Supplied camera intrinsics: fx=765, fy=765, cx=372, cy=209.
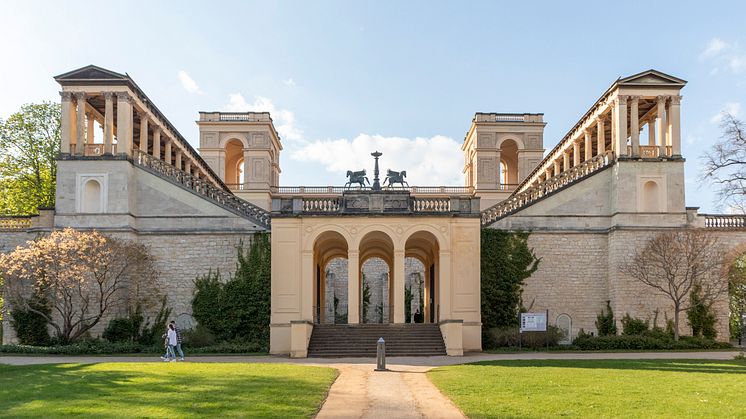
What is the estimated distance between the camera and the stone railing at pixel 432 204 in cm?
3638

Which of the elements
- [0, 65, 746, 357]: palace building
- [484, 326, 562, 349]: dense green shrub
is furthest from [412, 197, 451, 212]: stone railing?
[484, 326, 562, 349]: dense green shrub

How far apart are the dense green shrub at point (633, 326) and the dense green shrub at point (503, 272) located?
17.0 ft

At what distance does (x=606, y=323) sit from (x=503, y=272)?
5.97 meters

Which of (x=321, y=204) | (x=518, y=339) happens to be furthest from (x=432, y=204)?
A: (x=518, y=339)

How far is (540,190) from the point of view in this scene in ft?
136

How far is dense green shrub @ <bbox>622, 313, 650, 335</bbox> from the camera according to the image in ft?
126

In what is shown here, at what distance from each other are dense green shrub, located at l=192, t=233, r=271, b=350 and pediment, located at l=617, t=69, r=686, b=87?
20512 millimetres

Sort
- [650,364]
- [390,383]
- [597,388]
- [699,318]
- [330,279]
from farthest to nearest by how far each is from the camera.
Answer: [330,279]
[699,318]
[650,364]
[390,383]
[597,388]

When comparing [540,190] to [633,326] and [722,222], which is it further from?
[722,222]

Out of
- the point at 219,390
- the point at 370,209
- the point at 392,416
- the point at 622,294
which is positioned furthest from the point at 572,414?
the point at 622,294

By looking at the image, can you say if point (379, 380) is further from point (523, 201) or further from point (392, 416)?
point (523, 201)

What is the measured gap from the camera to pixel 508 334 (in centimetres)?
3706

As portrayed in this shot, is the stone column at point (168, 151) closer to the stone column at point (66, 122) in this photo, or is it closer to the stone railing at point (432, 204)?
the stone column at point (66, 122)

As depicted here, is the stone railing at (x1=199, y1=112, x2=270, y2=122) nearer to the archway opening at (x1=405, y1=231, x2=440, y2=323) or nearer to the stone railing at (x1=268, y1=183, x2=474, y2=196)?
the stone railing at (x1=268, y1=183, x2=474, y2=196)
